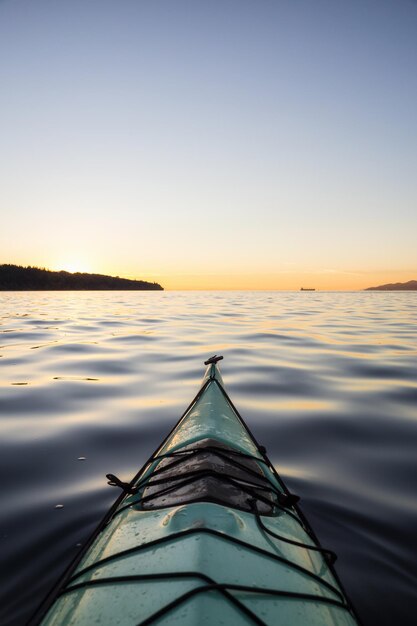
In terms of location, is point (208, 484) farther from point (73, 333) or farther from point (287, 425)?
point (73, 333)

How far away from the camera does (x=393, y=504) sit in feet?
11.8

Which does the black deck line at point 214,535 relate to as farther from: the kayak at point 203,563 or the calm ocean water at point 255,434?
the calm ocean water at point 255,434

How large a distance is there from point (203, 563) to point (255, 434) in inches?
149

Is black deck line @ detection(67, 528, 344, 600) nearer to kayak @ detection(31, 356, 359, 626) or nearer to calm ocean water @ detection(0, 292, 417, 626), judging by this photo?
kayak @ detection(31, 356, 359, 626)

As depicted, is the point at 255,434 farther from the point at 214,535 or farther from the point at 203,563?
the point at 203,563

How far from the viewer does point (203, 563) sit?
1.70 m

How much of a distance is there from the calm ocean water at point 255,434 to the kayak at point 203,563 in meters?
0.69

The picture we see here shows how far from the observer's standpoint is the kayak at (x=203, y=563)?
156cm

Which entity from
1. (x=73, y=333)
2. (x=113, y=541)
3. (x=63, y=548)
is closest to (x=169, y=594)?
(x=113, y=541)

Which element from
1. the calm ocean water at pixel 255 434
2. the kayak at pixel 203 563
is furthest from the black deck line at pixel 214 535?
the calm ocean water at pixel 255 434

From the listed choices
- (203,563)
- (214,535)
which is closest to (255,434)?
(214,535)

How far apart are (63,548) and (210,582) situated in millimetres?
1873

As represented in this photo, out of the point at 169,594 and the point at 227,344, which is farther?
the point at 227,344

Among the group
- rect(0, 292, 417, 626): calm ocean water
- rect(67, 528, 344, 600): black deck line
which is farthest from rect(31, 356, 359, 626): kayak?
rect(0, 292, 417, 626): calm ocean water
